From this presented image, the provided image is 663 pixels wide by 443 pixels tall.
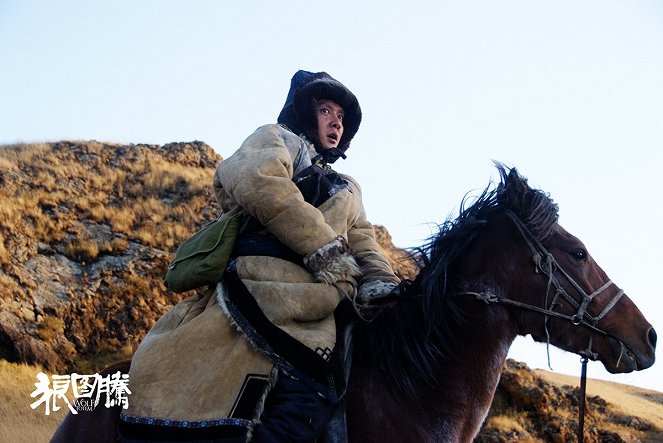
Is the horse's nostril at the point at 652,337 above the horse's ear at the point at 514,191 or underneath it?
underneath

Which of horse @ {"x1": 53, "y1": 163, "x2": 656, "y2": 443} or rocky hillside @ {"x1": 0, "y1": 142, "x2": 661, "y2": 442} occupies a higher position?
horse @ {"x1": 53, "y1": 163, "x2": 656, "y2": 443}

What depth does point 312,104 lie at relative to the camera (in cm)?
446

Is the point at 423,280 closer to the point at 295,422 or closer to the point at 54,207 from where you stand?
the point at 295,422

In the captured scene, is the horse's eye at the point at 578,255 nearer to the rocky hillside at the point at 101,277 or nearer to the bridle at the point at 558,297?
the bridle at the point at 558,297

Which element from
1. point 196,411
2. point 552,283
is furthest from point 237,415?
point 552,283

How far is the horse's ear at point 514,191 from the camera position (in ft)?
12.4

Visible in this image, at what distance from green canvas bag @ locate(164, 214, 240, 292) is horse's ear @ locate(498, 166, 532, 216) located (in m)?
1.55

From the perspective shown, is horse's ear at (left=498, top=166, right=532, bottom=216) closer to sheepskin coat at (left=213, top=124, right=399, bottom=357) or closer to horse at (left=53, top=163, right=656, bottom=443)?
horse at (left=53, top=163, right=656, bottom=443)

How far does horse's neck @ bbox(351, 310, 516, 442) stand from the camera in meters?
3.38

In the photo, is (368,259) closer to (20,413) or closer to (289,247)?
(289,247)

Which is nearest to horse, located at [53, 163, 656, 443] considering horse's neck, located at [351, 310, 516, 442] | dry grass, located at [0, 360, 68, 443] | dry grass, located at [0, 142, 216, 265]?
horse's neck, located at [351, 310, 516, 442]

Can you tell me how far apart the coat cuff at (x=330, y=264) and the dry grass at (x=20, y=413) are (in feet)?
23.7

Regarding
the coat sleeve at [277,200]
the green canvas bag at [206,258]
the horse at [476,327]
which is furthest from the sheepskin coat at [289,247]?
the horse at [476,327]

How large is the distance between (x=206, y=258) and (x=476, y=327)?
59.9 inches
